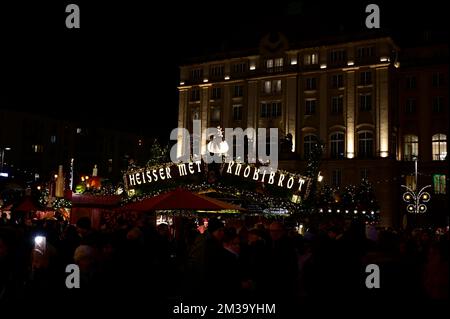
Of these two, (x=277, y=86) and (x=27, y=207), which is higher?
(x=277, y=86)

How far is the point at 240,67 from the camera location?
174 ft

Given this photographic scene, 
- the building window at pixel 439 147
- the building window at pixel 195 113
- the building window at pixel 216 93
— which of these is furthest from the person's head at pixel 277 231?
the building window at pixel 195 113

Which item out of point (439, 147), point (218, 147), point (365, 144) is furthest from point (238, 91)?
point (218, 147)

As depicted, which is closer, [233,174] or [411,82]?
[233,174]

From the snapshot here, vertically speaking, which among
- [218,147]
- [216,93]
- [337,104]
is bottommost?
[218,147]

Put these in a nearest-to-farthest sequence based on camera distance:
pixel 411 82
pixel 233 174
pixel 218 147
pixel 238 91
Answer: pixel 218 147 → pixel 233 174 → pixel 411 82 → pixel 238 91

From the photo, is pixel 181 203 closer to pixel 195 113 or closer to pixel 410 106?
pixel 410 106

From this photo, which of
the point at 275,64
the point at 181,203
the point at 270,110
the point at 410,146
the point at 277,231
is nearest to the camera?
the point at 277,231

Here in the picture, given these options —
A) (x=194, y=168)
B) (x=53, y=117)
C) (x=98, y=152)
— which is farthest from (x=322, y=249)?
(x=98, y=152)

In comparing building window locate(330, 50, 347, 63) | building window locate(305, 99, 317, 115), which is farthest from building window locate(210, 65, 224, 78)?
building window locate(330, 50, 347, 63)

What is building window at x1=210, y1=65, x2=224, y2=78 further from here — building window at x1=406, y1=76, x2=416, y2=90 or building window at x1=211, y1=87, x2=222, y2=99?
building window at x1=406, y1=76, x2=416, y2=90

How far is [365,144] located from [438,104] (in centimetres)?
719

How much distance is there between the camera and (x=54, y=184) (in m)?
27.0
